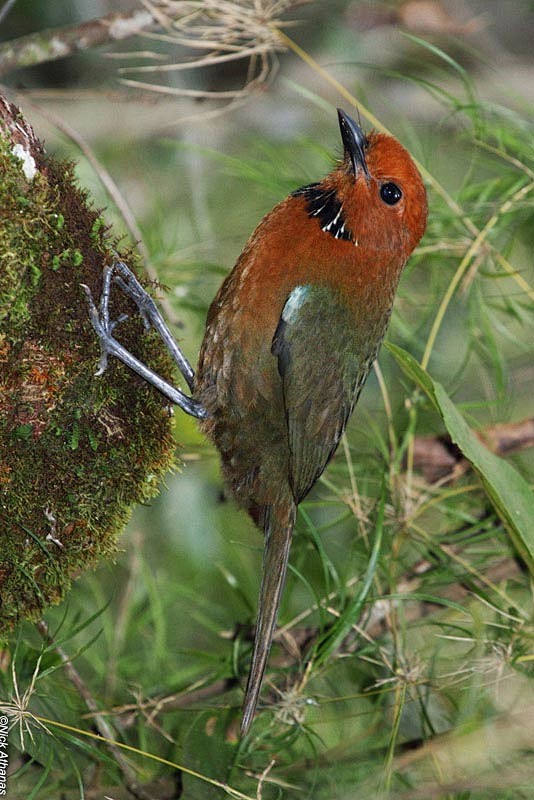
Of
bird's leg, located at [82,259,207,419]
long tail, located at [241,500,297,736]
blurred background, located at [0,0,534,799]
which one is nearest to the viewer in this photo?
bird's leg, located at [82,259,207,419]

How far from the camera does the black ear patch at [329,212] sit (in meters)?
2.66

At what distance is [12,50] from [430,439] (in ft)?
7.21

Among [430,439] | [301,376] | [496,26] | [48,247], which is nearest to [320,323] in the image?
[301,376]

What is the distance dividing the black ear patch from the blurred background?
512mm

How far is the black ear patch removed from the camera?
8.71 ft

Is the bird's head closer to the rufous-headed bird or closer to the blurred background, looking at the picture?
the rufous-headed bird

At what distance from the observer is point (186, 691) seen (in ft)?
10.3

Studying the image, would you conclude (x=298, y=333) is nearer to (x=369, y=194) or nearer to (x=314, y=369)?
(x=314, y=369)

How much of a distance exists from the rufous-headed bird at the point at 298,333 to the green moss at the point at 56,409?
0.29 metres

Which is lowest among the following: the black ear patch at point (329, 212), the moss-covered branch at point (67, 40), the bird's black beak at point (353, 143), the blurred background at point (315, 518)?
the blurred background at point (315, 518)

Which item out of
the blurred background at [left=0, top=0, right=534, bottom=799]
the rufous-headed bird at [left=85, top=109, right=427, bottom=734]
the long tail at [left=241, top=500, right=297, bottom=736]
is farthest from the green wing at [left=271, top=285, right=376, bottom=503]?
the blurred background at [left=0, top=0, right=534, bottom=799]

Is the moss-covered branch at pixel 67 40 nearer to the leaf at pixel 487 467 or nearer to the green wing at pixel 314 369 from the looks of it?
the green wing at pixel 314 369

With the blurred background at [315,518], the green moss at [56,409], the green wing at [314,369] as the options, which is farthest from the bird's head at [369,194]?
the green moss at [56,409]

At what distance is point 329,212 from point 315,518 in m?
2.22
